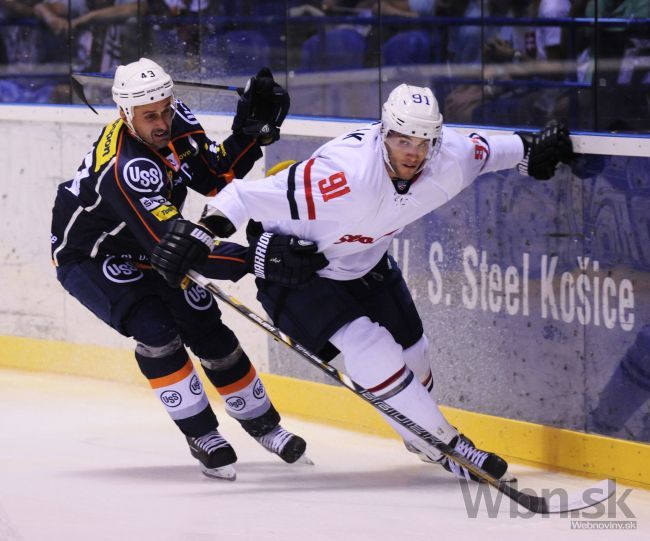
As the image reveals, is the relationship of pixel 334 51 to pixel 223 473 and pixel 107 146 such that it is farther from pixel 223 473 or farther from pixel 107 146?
pixel 223 473

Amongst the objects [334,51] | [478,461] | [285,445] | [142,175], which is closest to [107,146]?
[142,175]

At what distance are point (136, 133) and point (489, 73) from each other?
1.79 metres

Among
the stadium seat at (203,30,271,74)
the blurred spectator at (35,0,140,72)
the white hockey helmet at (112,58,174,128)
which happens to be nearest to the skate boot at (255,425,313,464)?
the white hockey helmet at (112,58,174,128)

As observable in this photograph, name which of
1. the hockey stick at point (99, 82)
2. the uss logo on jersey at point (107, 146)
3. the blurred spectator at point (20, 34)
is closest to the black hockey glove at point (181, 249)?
the uss logo on jersey at point (107, 146)

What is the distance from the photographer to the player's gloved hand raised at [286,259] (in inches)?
144

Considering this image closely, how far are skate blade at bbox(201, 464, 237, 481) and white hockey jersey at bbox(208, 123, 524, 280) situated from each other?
2.13ft

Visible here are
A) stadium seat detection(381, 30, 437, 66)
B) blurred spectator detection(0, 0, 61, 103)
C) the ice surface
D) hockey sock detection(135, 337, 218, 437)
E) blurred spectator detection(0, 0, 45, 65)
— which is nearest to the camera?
the ice surface

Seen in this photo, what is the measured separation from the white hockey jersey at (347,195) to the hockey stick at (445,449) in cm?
22

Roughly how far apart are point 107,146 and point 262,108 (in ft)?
1.81

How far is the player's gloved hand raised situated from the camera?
3.66 m

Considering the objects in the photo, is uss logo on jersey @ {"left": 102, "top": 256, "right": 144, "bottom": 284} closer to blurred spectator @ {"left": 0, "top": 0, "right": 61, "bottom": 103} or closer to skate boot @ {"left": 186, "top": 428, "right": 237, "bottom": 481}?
skate boot @ {"left": 186, "top": 428, "right": 237, "bottom": 481}

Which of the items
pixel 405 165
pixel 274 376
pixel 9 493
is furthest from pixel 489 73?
pixel 9 493

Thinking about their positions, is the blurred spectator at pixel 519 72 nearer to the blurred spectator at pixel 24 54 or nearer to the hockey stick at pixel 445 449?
the hockey stick at pixel 445 449

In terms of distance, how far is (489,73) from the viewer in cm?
516
